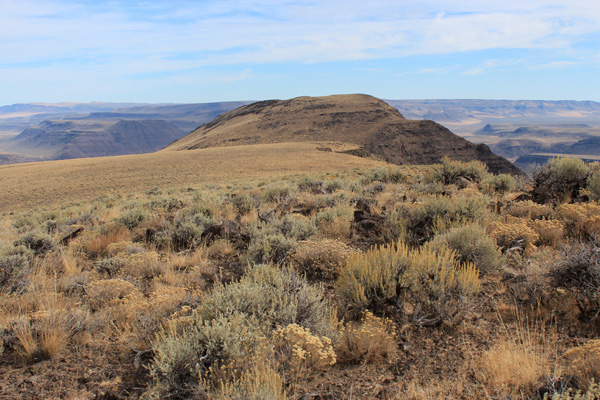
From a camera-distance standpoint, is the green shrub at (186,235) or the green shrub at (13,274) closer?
the green shrub at (13,274)

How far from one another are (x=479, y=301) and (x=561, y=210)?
3111 mm

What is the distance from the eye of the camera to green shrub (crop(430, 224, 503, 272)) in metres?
4.37

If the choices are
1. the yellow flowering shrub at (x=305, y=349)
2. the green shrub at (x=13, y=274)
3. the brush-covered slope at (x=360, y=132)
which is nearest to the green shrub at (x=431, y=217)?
the yellow flowering shrub at (x=305, y=349)

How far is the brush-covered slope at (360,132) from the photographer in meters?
57.2

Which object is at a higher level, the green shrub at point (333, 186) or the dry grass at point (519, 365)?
the green shrub at point (333, 186)

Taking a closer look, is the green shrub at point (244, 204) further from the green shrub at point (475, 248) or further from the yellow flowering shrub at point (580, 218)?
the yellow flowering shrub at point (580, 218)

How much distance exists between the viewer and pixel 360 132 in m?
62.7

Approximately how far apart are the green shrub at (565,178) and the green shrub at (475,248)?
4078 mm

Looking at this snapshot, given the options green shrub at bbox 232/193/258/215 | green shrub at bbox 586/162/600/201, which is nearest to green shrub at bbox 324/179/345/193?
green shrub at bbox 232/193/258/215

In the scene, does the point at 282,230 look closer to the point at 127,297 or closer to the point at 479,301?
the point at 127,297

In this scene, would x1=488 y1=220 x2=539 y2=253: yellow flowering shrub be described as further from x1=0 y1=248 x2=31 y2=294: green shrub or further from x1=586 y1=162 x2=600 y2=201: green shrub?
x1=0 y1=248 x2=31 y2=294: green shrub

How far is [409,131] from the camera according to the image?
63000 mm

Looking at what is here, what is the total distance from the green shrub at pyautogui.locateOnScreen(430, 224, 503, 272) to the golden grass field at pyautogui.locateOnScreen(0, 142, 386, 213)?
2106cm

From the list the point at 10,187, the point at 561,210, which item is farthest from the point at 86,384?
the point at 10,187
